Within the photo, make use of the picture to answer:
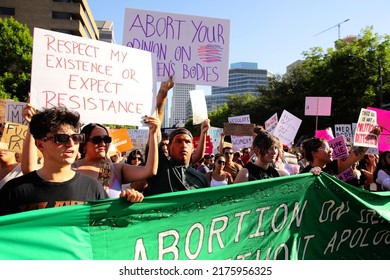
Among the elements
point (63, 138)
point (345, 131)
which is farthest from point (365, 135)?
point (345, 131)

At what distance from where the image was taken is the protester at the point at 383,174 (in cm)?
580

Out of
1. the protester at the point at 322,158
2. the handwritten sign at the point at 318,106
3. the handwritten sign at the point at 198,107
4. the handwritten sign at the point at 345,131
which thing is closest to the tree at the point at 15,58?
the handwritten sign at the point at 318,106

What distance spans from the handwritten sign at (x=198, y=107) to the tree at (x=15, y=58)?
26.9 meters

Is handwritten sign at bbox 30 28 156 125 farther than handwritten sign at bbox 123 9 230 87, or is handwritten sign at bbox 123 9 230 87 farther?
handwritten sign at bbox 123 9 230 87

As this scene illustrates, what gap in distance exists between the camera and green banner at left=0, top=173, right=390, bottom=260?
2402 millimetres

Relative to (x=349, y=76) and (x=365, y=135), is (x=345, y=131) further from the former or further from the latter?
(x=349, y=76)

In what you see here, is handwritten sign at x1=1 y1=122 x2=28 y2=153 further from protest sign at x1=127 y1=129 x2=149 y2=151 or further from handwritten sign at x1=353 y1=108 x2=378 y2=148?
protest sign at x1=127 y1=129 x2=149 y2=151

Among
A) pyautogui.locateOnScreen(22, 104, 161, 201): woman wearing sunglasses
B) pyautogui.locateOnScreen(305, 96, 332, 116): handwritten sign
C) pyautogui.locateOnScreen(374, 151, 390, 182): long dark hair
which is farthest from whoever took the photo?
pyautogui.locateOnScreen(305, 96, 332, 116): handwritten sign

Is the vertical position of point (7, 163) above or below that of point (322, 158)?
below

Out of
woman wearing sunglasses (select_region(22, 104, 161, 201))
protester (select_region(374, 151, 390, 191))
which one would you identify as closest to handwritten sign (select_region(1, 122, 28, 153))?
woman wearing sunglasses (select_region(22, 104, 161, 201))

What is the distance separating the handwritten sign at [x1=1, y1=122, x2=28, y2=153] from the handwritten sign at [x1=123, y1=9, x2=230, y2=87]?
142 centimetres

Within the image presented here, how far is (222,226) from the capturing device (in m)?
3.00

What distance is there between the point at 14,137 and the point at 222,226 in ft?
8.46

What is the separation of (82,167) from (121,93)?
813mm
